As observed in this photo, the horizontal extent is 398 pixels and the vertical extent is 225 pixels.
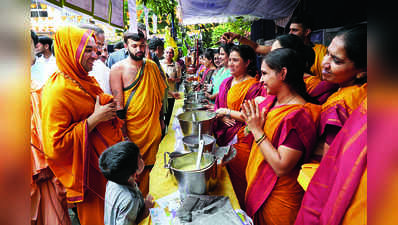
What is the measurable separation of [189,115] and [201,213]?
1.24m

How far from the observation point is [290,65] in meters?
1.53

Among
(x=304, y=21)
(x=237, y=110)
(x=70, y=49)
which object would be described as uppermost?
(x=304, y=21)

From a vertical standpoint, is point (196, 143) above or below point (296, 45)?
below

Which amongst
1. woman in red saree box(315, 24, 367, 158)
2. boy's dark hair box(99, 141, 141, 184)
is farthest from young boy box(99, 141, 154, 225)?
woman in red saree box(315, 24, 367, 158)

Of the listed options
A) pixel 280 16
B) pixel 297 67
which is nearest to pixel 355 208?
pixel 297 67

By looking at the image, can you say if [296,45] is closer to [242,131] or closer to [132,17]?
[242,131]

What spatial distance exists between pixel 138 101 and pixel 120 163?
1.50 m

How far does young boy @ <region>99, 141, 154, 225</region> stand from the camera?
1.37 metres

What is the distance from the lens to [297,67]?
5.09 ft

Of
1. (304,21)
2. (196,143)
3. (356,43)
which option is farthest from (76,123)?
(304,21)

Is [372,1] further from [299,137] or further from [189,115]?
[189,115]

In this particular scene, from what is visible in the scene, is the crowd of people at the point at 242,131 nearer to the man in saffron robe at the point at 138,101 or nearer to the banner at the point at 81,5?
the man in saffron robe at the point at 138,101

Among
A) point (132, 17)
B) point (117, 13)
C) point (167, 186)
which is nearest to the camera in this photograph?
point (167, 186)

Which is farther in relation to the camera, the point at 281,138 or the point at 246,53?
the point at 246,53
